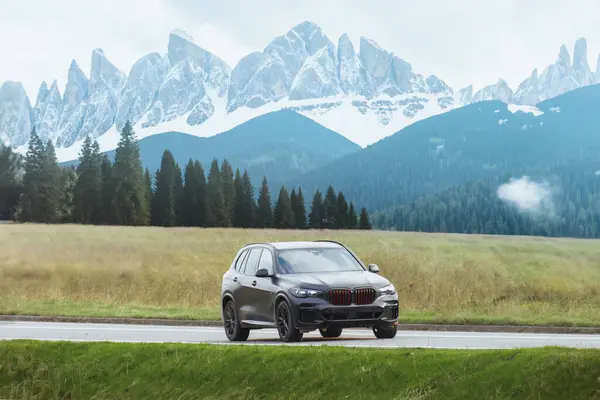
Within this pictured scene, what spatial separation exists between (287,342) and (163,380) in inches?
107

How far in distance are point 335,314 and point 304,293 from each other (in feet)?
2.01

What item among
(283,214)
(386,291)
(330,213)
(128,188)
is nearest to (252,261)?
(386,291)

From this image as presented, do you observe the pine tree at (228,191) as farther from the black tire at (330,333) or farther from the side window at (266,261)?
the side window at (266,261)

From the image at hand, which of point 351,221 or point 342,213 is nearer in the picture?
point 351,221

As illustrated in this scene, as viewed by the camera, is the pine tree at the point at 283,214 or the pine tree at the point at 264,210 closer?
the pine tree at the point at 264,210

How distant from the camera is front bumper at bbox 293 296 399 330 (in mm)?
17438

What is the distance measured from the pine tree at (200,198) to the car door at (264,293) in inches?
4391

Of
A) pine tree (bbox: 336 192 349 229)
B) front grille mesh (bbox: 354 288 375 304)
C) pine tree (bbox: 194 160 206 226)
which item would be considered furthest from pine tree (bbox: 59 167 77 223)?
front grille mesh (bbox: 354 288 375 304)

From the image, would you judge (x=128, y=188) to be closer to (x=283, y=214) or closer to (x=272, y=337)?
(x=283, y=214)

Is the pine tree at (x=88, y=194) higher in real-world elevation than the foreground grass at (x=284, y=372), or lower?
higher

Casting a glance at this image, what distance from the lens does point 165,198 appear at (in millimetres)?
131250

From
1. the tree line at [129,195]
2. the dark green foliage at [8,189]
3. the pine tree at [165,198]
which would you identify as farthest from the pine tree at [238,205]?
the dark green foliage at [8,189]

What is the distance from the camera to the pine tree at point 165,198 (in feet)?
426

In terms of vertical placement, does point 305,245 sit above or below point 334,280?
above
